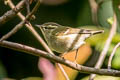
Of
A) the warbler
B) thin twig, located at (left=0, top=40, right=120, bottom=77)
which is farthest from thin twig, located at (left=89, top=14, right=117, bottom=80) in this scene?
thin twig, located at (left=0, top=40, right=120, bottom=77)

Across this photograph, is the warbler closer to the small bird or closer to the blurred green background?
the small bird

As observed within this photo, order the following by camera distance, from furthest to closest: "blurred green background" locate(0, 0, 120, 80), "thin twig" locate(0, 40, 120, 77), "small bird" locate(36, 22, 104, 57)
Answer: "blurred green background" locate(0, 0, 120, 80) → "small bird" locate(36, 22, 104, 57) → "thin twig" locate(0, 40, 120, 77)

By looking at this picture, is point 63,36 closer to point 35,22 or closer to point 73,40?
point 73,40

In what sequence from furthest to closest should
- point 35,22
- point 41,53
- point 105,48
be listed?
point 35,22, point 105,48, point 41,53

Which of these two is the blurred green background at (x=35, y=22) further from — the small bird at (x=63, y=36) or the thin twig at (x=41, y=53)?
the thin twig at (x=41, y=53)

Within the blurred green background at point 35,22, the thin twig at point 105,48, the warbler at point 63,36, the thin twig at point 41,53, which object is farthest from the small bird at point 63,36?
the blurred green background at point 35,22

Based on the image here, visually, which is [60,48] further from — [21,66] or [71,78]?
[21,66]

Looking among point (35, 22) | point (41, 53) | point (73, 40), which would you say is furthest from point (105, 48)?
point (35, 22)

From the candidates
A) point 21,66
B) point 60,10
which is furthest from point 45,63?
point 60,10
